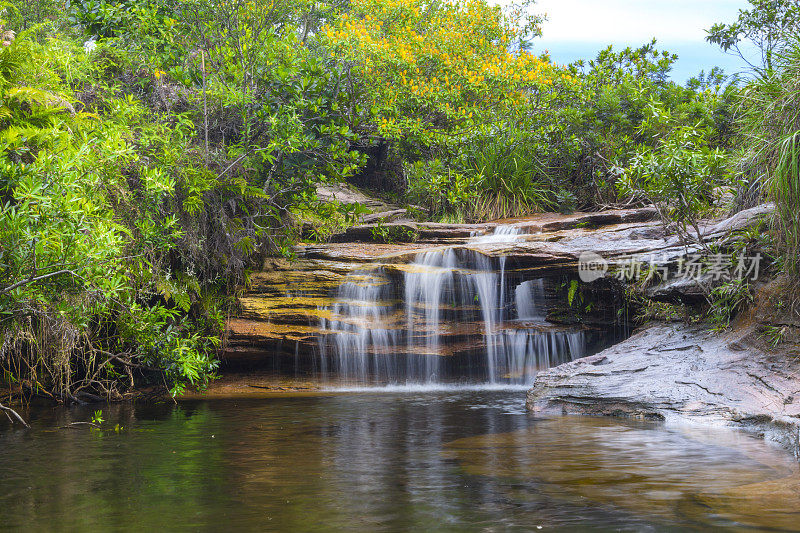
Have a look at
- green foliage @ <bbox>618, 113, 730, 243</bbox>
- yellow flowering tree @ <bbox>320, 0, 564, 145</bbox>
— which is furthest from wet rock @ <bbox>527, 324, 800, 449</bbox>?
yellow flowering tree @ <bbox>320, 0, 564, 145</bbox>

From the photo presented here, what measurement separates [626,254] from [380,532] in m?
7.14

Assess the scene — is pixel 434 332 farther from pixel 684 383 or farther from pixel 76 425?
pixel 76 425

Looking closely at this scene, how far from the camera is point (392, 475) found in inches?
201

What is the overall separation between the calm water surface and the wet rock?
415 mm

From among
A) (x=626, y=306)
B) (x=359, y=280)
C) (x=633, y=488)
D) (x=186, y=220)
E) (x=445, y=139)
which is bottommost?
(x=633, y=488)

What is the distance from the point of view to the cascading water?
428 inches

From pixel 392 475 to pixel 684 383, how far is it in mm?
4073

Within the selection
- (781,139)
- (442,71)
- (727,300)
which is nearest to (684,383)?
(727,300)

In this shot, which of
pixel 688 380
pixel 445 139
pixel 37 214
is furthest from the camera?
pixel 445 139

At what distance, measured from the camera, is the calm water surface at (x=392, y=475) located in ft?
13.0

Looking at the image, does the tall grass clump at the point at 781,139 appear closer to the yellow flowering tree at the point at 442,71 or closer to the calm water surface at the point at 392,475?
the calm water surface at the point at 392,475

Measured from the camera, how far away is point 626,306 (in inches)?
418

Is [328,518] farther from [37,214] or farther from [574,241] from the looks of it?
[574,241]

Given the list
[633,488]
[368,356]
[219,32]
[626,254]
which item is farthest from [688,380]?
[219,32]
